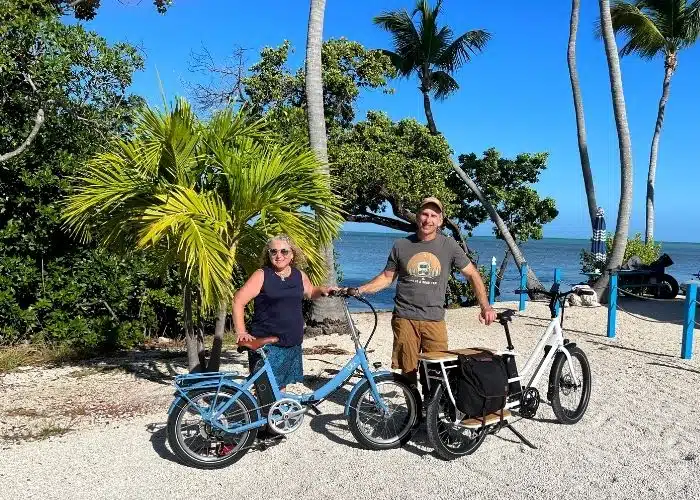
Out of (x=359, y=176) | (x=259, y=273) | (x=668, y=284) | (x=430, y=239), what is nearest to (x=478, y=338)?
(x=359, y=176)

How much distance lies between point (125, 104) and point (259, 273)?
195 inches

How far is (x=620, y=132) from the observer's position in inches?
549

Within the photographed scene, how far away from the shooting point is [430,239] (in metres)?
4.81

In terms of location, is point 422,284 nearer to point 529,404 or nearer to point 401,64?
point 529,404

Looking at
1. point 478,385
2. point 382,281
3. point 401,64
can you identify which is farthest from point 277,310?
A: point 401,64

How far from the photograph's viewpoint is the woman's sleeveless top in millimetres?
4465

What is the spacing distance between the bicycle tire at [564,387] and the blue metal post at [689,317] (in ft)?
11.5

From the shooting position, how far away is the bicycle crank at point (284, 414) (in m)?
4.38

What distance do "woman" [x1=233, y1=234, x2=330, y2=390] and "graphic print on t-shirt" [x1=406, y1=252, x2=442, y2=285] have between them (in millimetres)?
695

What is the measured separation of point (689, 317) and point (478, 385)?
514cm

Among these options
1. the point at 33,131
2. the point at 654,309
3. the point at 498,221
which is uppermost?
the point at 33,131

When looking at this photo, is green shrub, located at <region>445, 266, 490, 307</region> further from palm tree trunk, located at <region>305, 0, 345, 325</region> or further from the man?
the man

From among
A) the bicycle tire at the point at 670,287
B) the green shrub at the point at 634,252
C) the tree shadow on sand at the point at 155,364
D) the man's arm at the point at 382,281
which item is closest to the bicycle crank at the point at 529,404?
the man's arm at the point at 382,281

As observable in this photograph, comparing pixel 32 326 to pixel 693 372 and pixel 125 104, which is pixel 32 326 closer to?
pixel 125 104
